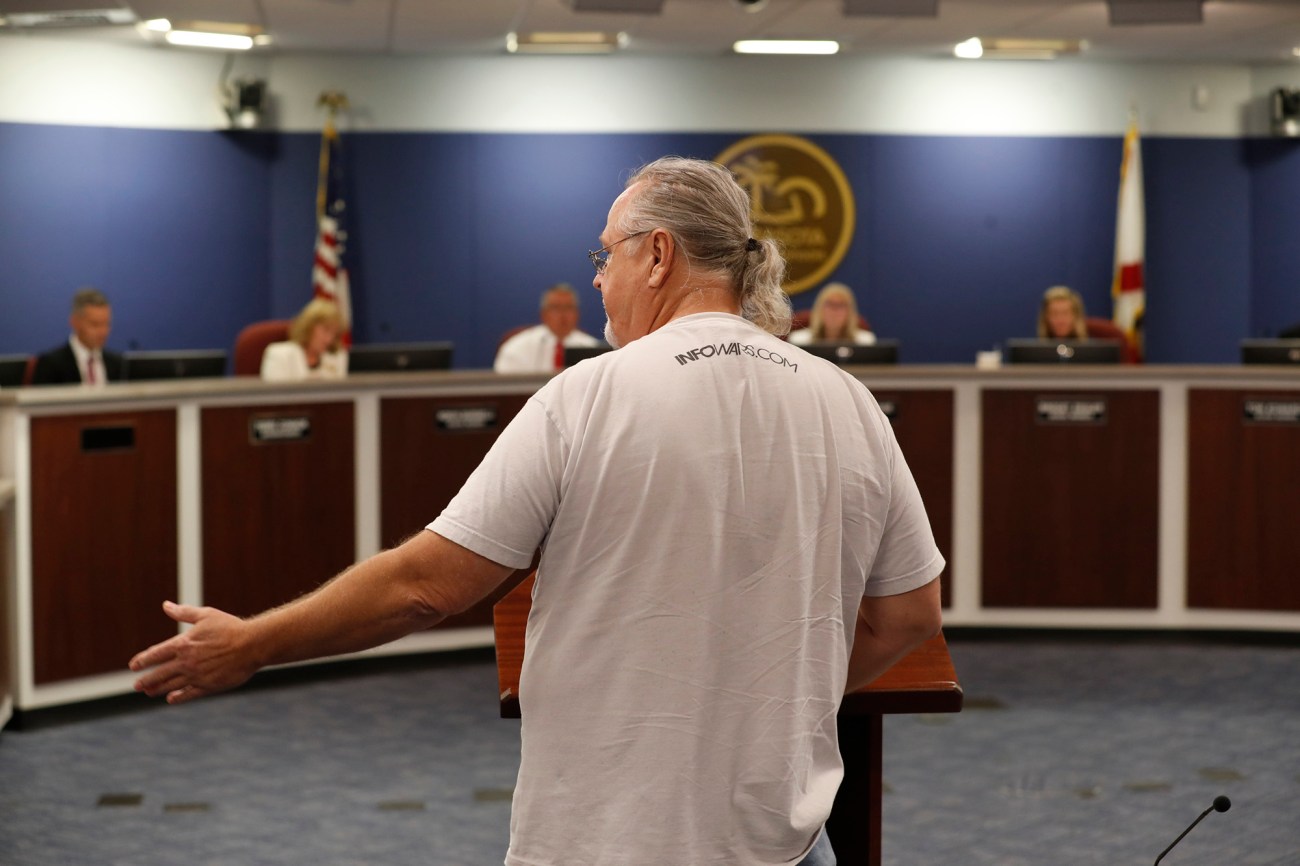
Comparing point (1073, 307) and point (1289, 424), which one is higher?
point (1073, 307)

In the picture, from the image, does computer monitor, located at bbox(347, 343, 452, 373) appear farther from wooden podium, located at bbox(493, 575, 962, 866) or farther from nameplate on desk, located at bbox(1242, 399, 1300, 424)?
wooden podium, located at bbox(493, 575, 962, 866)

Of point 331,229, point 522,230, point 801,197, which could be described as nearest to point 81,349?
point 331,229

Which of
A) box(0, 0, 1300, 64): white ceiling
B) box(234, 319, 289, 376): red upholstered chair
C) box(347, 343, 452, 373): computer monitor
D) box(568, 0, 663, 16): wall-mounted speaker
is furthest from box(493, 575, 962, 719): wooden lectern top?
box(0, 0, 1300, 64): white ceiling

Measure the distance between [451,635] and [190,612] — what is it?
4660mm

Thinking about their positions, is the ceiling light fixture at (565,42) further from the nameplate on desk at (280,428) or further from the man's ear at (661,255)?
the man's ear at (661,255)

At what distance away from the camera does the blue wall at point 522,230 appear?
31.4 feet

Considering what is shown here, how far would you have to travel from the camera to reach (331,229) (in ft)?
32.8

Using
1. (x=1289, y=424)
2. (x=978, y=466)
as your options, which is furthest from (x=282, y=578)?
(x=1289, y=424)

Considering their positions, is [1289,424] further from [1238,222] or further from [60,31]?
[60,31]

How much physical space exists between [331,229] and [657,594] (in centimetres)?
880

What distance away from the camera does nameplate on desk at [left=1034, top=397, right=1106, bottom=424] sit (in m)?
6.43

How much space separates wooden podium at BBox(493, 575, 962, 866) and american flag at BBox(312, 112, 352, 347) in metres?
7.93

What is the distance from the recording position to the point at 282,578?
5754 mm

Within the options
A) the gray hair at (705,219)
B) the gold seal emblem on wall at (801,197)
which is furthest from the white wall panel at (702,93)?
the gray hair at (705,219)
